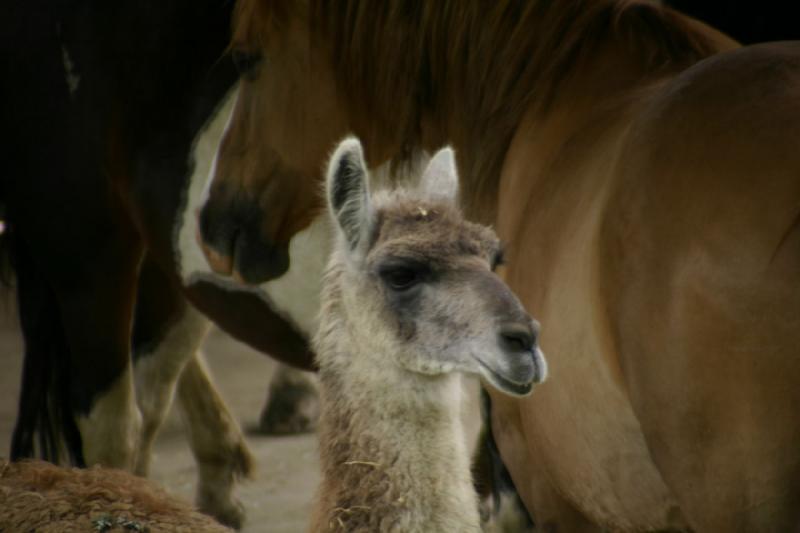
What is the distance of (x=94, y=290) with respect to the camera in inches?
185

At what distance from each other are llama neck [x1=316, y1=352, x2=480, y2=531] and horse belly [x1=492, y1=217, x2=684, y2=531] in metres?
0.27

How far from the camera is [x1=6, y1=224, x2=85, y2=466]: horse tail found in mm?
4832

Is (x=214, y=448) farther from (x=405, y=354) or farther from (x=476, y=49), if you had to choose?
(x=405, y=354)

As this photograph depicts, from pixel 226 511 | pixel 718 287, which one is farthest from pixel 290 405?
pixel 718 287

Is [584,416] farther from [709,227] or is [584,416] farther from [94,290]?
[94,290]

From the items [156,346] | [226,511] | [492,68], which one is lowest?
[226,511]

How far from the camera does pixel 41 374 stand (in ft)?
16.0

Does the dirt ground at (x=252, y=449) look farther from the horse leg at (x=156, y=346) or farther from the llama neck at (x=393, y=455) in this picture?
the llama neck at (x=393, y=455)

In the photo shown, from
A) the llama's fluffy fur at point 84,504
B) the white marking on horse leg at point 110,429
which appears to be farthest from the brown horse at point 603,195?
the white marking on horse leg at point 110,429

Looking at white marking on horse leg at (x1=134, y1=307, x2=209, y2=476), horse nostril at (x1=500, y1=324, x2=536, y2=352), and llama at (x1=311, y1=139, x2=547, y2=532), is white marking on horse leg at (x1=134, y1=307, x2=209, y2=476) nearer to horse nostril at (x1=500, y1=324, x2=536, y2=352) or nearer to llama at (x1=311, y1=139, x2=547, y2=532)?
llama at (x1=311, y1=139, x2=547, y2=532)

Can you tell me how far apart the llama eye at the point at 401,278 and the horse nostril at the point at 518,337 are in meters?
0.28

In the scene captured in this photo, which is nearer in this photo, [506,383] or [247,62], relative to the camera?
[506,383]

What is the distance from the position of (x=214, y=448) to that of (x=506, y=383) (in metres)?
2.99

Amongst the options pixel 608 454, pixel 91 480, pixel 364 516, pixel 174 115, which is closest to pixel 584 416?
pixel 608 454
